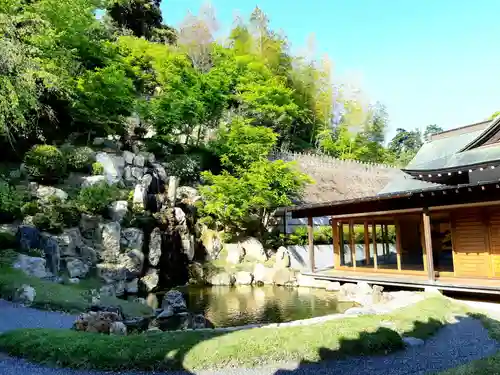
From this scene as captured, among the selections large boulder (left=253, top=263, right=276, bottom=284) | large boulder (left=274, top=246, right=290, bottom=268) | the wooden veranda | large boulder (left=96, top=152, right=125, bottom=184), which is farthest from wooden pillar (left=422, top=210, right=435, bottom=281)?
large boulder (left=96, top=152, right=125, bottom=184)

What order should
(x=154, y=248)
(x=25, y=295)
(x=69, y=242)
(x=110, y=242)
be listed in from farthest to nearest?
(x=154, y=248) → (x=110, y=242) → (x=69, y=242) → (x=25, y=295)

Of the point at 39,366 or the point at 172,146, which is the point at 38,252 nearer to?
the point at 39,366

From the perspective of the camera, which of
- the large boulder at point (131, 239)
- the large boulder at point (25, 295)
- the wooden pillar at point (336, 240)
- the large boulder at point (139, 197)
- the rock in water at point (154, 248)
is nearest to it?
the large boulder at point (25, 295)

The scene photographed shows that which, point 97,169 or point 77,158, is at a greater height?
point 77,158

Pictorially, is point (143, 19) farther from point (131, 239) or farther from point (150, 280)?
point (150, 280)

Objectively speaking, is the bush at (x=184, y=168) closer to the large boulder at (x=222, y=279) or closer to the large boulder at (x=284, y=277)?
the large boulder at (x=222, y=279)

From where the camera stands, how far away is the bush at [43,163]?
16219 millimetres

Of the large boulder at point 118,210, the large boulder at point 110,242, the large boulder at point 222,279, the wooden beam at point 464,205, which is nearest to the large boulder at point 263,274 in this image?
the large boulder at point 222,279

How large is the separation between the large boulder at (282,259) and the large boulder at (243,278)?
163 cm

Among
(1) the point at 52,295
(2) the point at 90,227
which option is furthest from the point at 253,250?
(1) the point at 52,295

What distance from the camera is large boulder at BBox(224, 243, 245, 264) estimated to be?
782 inches

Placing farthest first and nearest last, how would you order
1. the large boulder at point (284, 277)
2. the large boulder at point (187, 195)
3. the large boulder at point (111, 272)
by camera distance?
the large boulder at point (187, 195)
the large boulder at point (284, 277)
the large boulder at point (111, 272)

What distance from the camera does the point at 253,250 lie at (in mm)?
20719

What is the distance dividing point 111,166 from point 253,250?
346 inches
